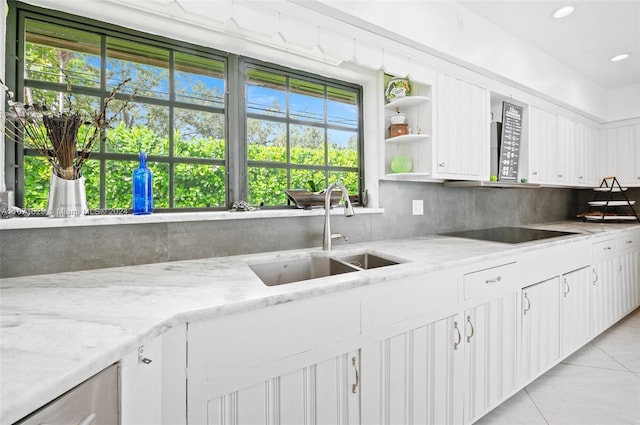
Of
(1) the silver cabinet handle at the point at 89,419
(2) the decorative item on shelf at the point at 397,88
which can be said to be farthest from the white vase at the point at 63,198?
(2) the decorative item on shelf at the point at 397,88

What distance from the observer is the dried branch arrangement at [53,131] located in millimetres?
1126

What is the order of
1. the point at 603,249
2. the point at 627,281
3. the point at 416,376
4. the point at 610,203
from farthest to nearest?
the point at 610,203 → the point at 627,281 → the point at 603,249 → the point at 416,376

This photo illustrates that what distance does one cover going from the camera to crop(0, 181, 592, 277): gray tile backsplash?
1205 mm

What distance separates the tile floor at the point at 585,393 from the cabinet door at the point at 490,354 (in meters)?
0.15

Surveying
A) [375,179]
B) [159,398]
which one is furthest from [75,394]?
[375,179]

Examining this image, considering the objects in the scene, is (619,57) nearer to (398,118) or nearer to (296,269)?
(398,118)

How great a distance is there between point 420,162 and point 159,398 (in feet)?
6.18

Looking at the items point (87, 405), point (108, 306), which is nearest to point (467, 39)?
point (108, 306)

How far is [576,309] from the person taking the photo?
224cm

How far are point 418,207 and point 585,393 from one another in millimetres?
1551

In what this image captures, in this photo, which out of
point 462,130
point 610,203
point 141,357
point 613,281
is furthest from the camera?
point 610,203

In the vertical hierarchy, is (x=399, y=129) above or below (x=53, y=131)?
above

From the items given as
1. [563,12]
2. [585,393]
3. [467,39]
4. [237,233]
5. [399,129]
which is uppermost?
[563,12]

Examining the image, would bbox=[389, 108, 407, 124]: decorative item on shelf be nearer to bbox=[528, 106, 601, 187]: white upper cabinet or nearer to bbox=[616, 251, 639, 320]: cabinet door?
bbox=[528, 106, 601, 187]: white upper cabinet
